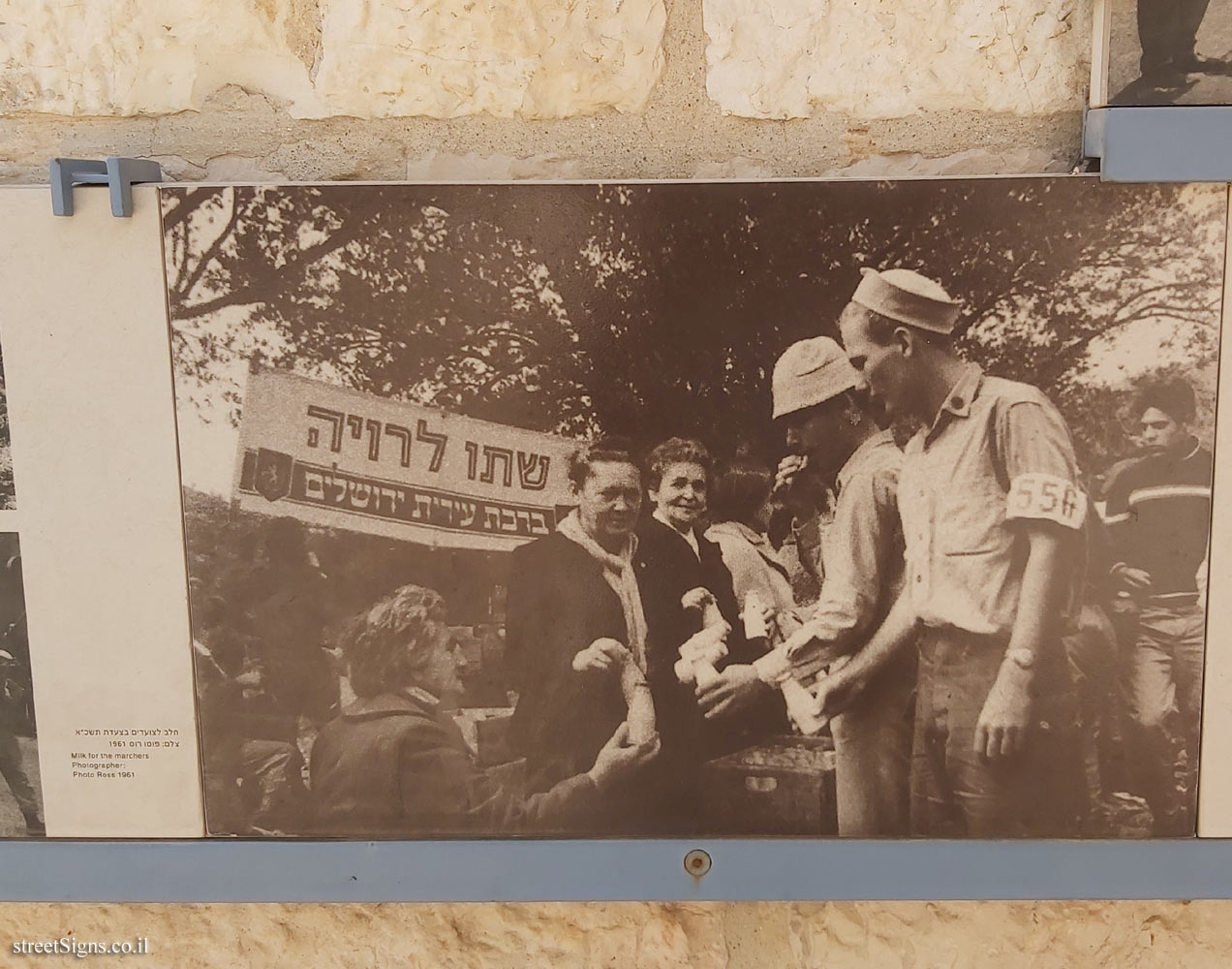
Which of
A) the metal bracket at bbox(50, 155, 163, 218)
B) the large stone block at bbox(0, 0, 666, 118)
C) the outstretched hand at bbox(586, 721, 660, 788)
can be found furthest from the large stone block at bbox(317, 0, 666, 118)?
the outstretched hand at bbox(586, 721, 660, 788)

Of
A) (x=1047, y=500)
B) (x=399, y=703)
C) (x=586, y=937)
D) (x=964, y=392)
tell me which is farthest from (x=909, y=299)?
(x=586, y=937)

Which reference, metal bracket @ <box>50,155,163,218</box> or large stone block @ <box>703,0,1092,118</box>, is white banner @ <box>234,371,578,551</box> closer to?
metal bracket @ <box>50,155,163,218</box>

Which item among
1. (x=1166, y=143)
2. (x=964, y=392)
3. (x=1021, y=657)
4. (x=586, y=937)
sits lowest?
(x=586, y=937)

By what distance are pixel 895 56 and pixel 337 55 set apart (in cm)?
45

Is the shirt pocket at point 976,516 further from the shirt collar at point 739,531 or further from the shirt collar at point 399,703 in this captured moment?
the shirt collar at point 399,703

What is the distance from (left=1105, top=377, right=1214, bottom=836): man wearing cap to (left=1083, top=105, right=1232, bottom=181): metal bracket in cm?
16

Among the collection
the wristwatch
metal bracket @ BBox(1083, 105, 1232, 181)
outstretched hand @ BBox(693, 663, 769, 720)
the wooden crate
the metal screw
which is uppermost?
metal bracket @ BBox(1083, 105, 1232, 181)

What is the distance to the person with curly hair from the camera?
0.75 meters

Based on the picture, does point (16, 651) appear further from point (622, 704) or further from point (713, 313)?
point (713, 313)

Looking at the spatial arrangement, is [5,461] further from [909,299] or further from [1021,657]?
[1021,657]

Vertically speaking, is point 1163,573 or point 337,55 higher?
point 337,55

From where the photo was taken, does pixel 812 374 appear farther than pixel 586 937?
No

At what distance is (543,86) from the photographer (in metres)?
0.74

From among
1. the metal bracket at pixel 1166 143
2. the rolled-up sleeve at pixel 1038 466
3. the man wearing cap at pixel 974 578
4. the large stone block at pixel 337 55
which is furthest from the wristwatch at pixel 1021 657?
the large stone block at pixel 337 55
